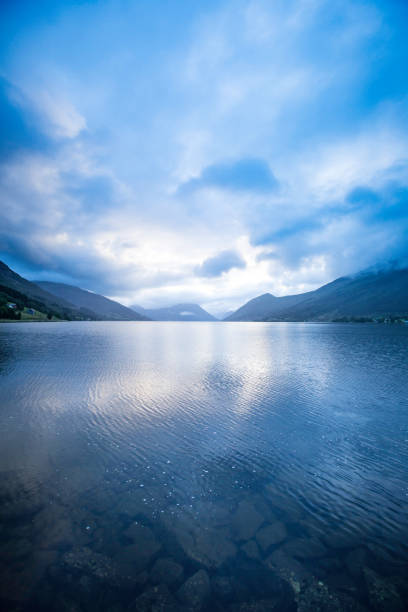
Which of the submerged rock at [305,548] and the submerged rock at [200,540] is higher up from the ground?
the submerged rock at [200,540]

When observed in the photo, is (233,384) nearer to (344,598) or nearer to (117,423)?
(117,423)

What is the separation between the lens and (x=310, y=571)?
807 cm

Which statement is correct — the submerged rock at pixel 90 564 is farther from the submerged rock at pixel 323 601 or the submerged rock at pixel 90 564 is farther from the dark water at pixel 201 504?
the submerged rock at pixel 323 601

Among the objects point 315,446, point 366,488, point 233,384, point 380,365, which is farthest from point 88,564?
point 380,365

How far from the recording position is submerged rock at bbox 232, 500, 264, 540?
31.1ft

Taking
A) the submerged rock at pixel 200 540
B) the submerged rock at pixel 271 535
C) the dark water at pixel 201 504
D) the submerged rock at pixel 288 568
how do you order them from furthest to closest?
the submerged rock at pixel 271 535 → the submerged rock at pixel 200 540 → the submerged rock at pixel 288 568 → the dark water at pixel 201 504

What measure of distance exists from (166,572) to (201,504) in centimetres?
333

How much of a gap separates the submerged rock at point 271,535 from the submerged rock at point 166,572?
3.10 m

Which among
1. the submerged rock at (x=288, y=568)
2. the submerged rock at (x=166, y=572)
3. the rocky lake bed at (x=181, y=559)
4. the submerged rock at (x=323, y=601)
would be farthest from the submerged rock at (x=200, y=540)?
the submerged rock at (x=323, y=601)

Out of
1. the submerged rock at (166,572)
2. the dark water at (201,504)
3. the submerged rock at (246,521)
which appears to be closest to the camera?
the dark water at (201,504)

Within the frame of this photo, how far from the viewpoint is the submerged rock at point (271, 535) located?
9062 millimetres

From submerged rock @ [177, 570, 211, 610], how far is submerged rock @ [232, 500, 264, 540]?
6.65ft

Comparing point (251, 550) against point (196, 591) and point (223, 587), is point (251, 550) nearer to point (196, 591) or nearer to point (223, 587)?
point (223, 587)

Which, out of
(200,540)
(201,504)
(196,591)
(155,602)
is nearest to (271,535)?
(200,540)
